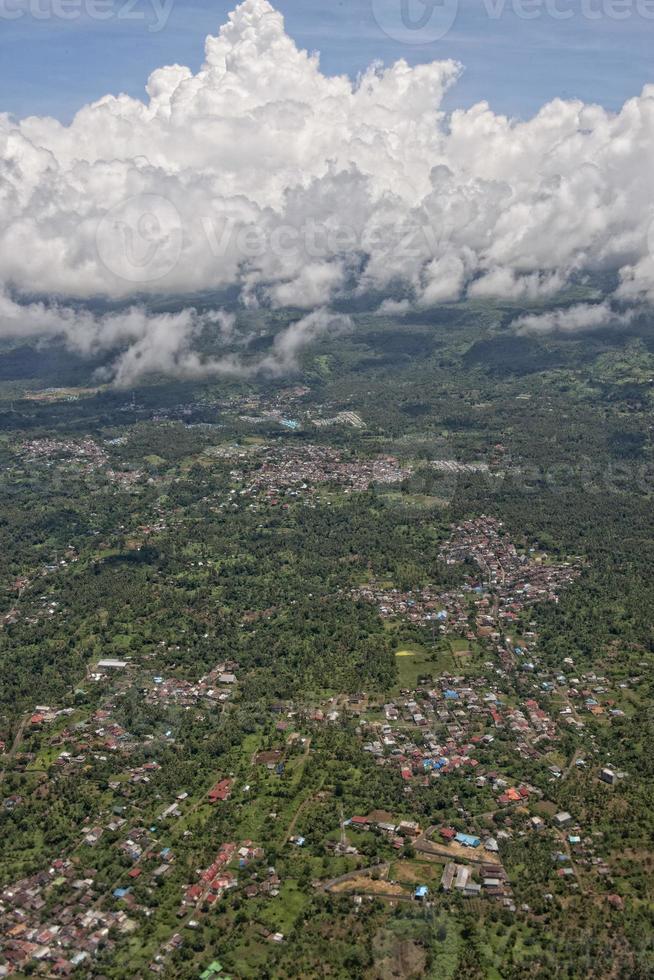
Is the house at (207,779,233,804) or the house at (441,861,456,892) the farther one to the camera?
the house at (207,779,233,804)

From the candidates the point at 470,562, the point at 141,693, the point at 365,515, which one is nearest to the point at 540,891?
the point at 141,693

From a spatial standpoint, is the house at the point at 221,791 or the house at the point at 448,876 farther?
the house at the point at 221,791

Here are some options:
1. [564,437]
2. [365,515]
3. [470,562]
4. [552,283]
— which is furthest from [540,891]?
[552,283]

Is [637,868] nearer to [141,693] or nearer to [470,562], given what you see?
[141,693]

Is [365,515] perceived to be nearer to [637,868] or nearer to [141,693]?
[141,693]

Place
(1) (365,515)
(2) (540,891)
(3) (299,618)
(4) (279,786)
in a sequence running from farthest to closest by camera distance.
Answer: (1) (365,515) → (3) (299,618) → (4) (279,786) → (2) (540,891)

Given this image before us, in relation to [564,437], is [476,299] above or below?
A: above

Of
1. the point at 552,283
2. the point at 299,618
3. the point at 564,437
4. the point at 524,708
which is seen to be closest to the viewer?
the point at 524,708

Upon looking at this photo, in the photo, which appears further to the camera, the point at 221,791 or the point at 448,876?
the point at 221,791

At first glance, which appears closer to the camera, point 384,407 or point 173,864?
point 173,864
